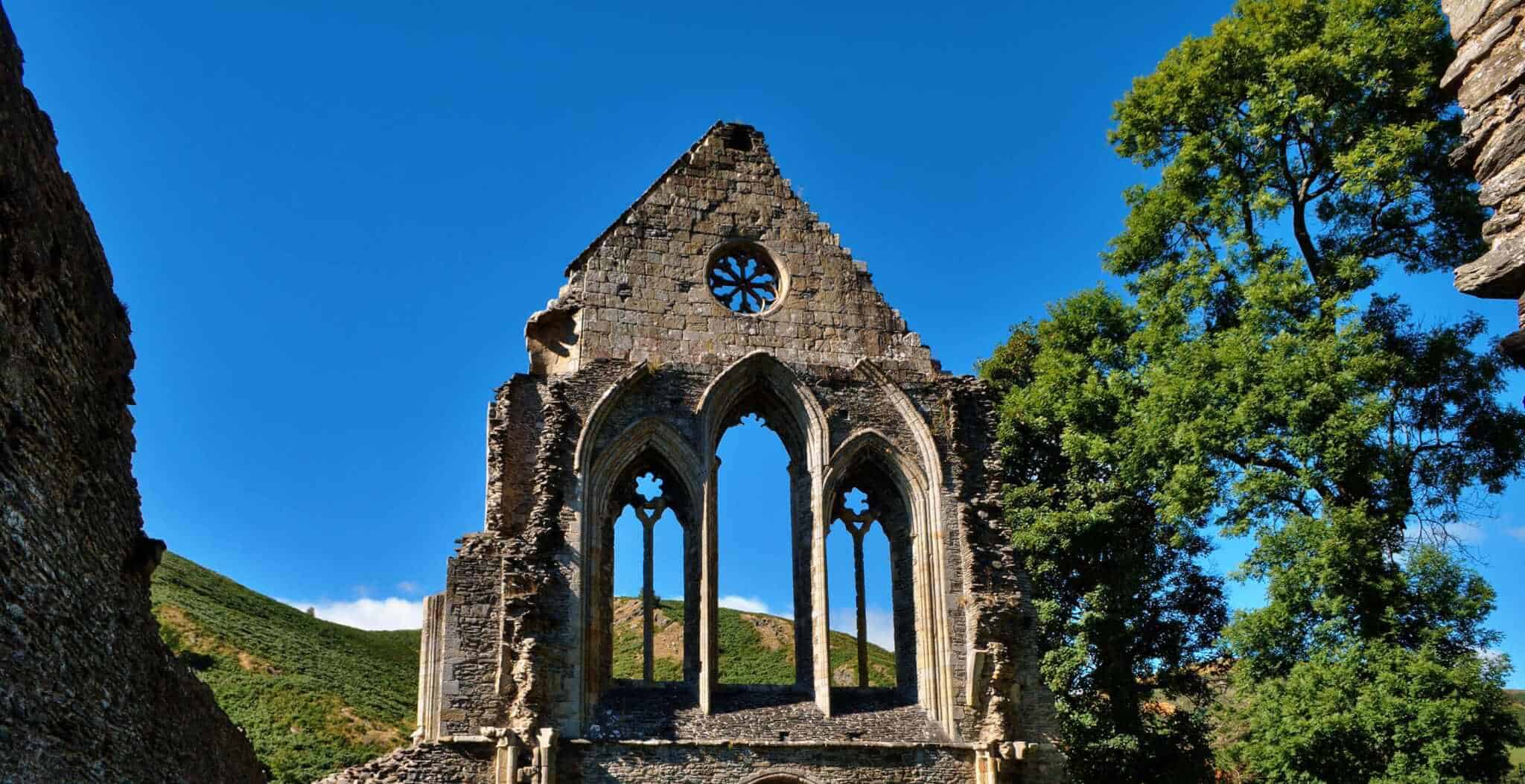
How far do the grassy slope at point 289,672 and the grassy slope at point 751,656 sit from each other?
5.66 meters

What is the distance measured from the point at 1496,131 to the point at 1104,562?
14315 mm

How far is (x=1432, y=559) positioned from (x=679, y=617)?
24888mm

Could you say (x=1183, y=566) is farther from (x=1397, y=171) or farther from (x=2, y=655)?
(x=2, y=655)

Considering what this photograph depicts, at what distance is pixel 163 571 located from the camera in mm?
41844

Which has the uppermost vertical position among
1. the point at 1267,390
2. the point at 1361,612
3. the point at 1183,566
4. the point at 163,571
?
the point at 163,571

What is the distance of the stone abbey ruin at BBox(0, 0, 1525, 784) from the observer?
1423 cm

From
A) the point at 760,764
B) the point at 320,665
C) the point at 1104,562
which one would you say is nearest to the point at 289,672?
the point at 320,665

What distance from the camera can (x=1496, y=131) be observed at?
5953mm

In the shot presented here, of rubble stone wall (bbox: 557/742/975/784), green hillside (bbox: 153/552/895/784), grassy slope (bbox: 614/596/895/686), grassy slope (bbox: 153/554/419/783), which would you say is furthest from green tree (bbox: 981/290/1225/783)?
grassy slope (bbox: 153/554/419/783)

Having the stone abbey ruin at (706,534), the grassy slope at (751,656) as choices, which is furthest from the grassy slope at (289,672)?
the stone abbey ruin at (706,534)

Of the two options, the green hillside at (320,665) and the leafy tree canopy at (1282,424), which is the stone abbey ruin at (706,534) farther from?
the green hillside at (320,665)

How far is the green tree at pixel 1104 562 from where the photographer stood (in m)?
19.0

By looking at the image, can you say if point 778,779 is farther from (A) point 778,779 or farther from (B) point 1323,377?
(B) point 1323,377

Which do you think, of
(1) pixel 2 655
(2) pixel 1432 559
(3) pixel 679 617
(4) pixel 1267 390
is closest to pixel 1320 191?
(4) pixel 1267 390
